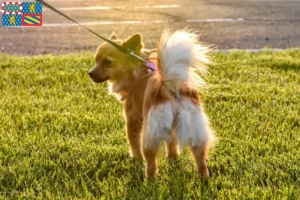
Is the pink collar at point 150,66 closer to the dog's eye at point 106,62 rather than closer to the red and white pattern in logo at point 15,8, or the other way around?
the dog's eye at point 106,62

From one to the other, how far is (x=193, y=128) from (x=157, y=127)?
237 mm

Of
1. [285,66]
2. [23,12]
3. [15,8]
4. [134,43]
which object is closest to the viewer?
[134,43]

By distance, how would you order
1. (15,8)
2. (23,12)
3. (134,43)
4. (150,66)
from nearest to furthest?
1. (150,66)
2. (134,43)
3. (23,12)
4. (15,8)

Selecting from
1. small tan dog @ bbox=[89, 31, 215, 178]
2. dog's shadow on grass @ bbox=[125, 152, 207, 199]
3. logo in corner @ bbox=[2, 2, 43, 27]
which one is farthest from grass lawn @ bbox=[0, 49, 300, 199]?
logo in corner @ bbox=[2, 2, 43, 27]

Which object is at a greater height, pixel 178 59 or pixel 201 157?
pixel 178 59

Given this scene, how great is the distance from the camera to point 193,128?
3.31 m


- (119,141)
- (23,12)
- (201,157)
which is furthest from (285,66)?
(201,157)

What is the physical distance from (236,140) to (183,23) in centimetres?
564

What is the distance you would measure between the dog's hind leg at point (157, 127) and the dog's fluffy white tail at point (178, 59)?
0.16 meters

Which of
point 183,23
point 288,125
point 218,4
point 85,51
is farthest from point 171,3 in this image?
point 288,125

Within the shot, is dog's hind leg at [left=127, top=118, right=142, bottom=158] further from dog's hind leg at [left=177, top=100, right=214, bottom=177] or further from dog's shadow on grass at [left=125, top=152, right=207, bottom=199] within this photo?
dog's hind leg at [left=177, top=100, right=214, bottom=177]

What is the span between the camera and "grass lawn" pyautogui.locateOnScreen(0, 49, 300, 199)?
3.51 metres

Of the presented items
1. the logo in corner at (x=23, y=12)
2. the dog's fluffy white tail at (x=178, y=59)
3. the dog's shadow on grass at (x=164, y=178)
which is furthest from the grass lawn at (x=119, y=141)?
the dog's fluffy white tail at (x=178, y=59)

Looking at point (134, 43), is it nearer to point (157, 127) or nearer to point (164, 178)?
point (157, 127)
